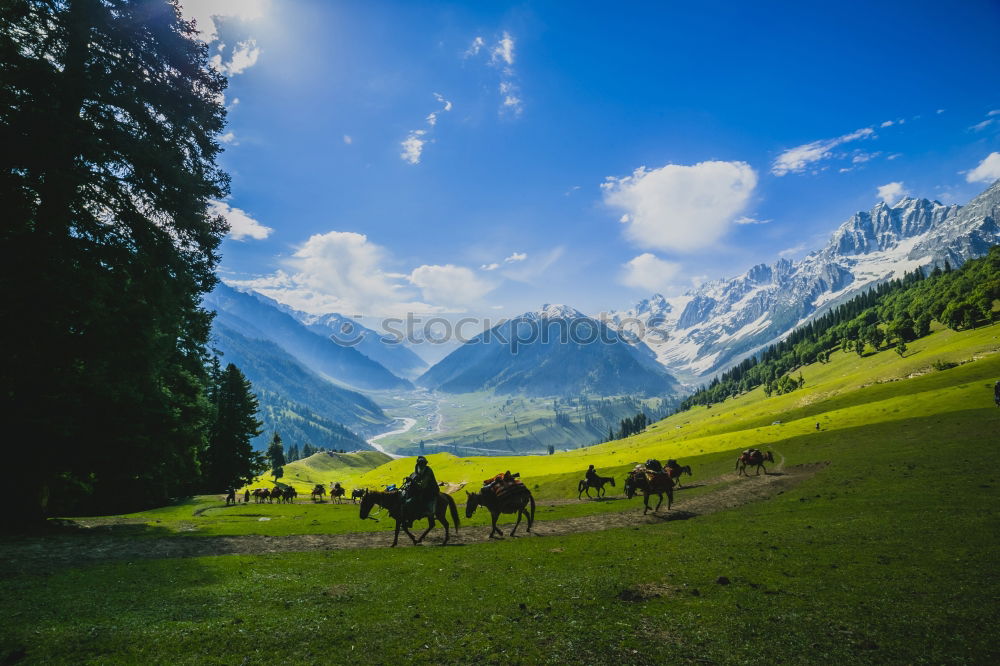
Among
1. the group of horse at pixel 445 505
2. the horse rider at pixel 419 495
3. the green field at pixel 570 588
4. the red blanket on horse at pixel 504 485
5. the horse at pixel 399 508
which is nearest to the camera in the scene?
the green field at pixel 570 588

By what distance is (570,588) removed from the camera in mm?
12086

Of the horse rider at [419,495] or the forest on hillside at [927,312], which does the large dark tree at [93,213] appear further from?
the forest on hillside at [927,312]

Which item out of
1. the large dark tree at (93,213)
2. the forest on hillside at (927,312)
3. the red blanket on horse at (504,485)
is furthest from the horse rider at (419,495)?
the forest on hillside at (927,312)

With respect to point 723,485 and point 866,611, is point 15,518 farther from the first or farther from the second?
point 723,485

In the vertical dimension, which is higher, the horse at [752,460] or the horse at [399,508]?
the horse at [399,508]

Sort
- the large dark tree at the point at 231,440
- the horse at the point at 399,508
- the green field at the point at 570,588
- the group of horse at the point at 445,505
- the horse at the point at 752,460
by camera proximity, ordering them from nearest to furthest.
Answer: the green field at the point at 570,588, the horse at the point at 399,508, the group of horse at the point at 445,505, the horse at the point at 752,460, the large dark tree at the point at 231,440

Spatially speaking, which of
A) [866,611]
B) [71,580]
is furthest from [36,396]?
[866,611]

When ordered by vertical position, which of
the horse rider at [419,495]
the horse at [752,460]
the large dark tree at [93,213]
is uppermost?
the large dark tree at [93,213]

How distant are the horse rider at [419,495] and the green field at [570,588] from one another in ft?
5.73

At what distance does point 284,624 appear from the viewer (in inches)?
390

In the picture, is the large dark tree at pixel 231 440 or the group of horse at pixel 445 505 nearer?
the group of horse at pixel 445 505

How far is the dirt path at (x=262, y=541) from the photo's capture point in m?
17.0

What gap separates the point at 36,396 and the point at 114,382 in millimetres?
5140

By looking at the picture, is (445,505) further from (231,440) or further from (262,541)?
(231,440)
